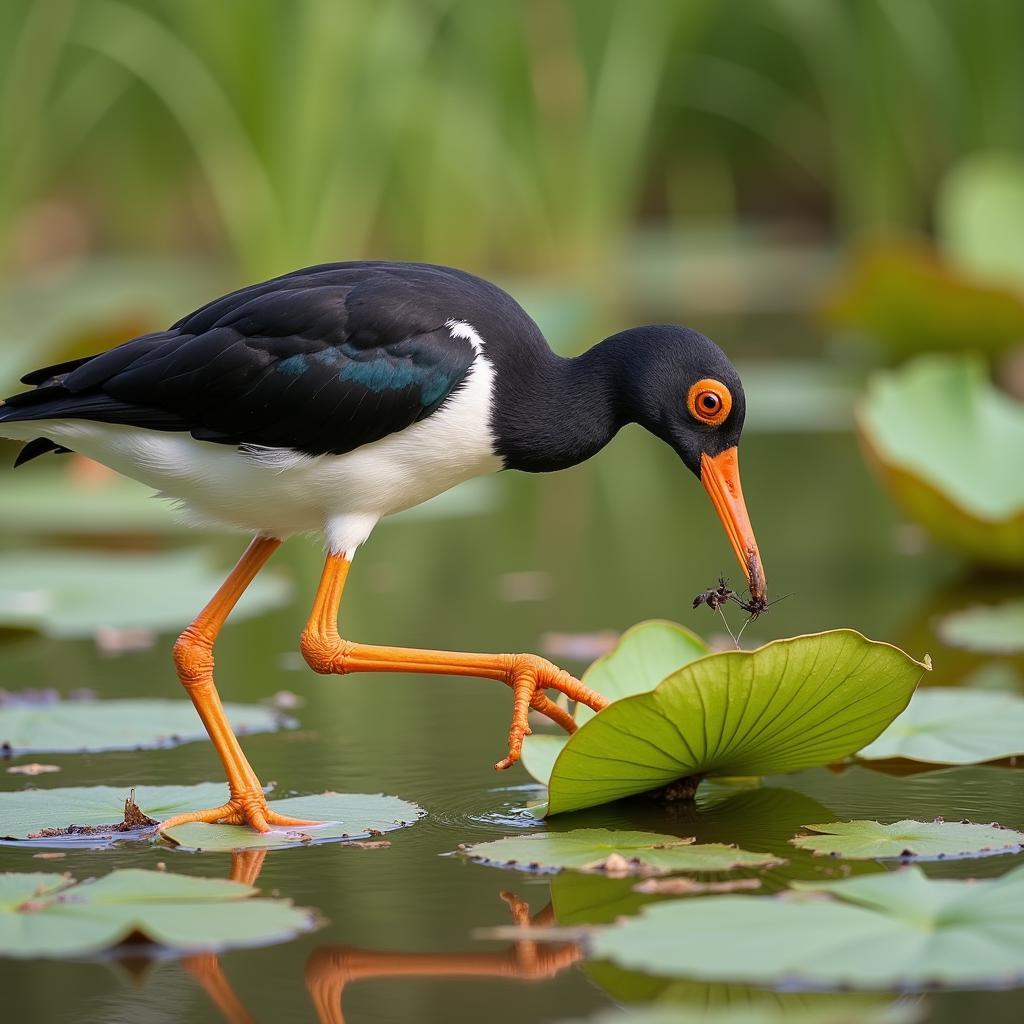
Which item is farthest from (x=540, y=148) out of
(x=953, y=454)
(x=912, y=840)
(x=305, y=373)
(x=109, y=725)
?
(x=912, y=840)

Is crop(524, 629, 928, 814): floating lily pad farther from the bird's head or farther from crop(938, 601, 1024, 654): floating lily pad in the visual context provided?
crop(938, 601, 1024, 654): floating lily pad

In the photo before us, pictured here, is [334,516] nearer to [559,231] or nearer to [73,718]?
[73,718]

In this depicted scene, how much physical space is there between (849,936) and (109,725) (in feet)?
7.89

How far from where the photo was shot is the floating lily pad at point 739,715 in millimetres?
3840

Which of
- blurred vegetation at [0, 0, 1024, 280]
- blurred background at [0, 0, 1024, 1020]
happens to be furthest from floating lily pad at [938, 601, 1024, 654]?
blurred vegetation at [0, 0, 1024, 280]

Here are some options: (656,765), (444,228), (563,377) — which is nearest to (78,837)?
(656,765)

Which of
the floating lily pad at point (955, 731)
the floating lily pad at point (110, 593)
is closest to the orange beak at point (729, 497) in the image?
the floating lily pad at point (955, 731)

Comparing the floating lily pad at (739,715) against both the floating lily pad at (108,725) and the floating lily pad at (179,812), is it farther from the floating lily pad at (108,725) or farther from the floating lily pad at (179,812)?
the floating lily pad at (108,725)

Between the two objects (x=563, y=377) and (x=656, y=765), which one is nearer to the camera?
(x=656, y=765)

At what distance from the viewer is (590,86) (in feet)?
50.0

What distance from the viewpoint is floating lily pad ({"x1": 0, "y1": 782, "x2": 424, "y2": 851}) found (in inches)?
158

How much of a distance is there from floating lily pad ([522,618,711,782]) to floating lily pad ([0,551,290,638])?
1.89 meters

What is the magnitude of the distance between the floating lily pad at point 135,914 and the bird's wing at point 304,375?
1.25 meters

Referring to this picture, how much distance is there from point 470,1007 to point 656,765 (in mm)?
1086
